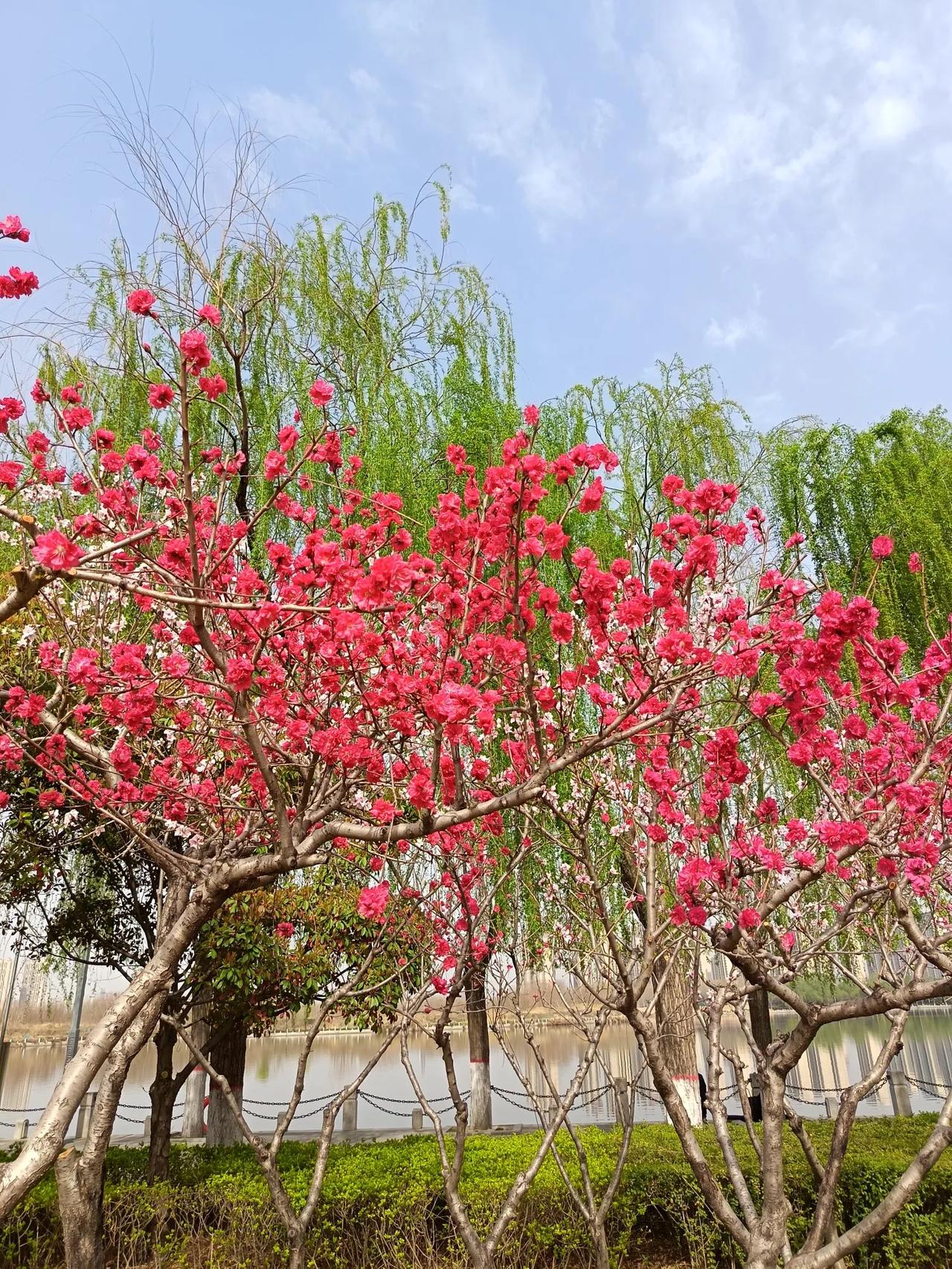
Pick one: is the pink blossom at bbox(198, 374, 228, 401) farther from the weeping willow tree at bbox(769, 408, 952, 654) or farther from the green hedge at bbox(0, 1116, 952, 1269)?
the weeping willow tree at bbox(769, 408, 952, 654)

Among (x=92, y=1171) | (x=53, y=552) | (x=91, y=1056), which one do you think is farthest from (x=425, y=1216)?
(x=53, y=552)

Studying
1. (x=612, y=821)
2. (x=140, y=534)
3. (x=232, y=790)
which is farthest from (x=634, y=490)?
(x=140, y=534)

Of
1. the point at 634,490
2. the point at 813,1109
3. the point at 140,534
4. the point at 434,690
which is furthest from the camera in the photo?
the point at 813,1109

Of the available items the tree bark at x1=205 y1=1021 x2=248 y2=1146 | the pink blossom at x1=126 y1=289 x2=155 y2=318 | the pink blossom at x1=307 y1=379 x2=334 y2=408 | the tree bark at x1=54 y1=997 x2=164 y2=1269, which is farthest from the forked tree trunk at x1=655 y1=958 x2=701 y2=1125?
the pink blossom at x1=126 y1=289 x2=155 y2=318

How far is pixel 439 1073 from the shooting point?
19.3 m

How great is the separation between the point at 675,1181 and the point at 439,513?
169 inches

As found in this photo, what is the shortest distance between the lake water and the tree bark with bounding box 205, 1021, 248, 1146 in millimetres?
3018

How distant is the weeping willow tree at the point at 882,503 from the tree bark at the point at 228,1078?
22.7ft

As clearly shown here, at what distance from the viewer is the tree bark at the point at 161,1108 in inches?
214

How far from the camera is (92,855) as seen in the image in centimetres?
638

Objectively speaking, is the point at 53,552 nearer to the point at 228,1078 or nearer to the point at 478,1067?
the point at 228,1078

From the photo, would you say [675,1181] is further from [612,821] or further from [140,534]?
[140,534]

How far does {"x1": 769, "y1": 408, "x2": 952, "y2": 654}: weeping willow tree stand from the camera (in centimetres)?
760

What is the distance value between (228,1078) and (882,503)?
8.29m
